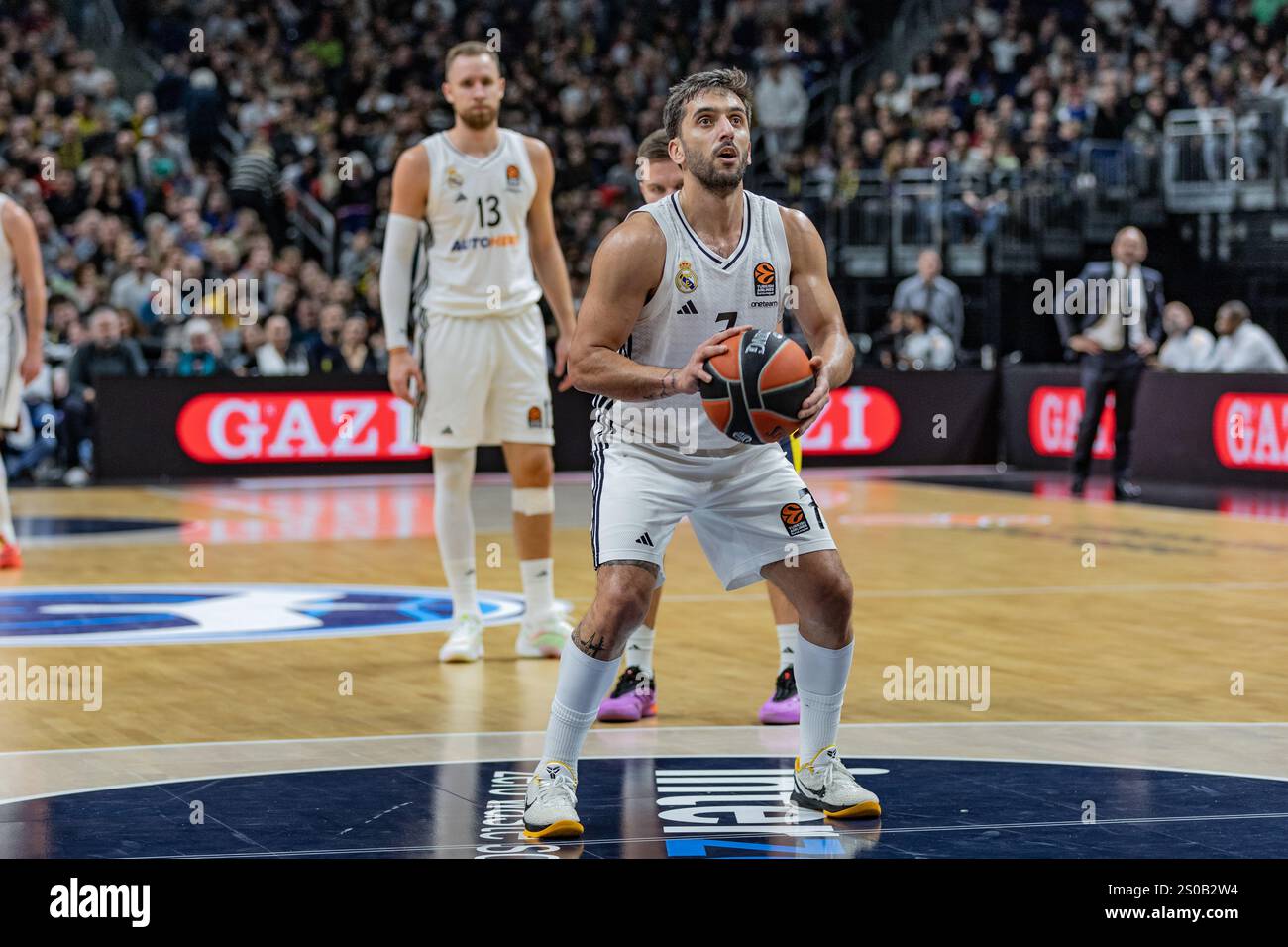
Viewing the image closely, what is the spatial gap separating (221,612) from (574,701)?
4786mm

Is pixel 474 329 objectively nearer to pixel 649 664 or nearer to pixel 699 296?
pixel 649 664

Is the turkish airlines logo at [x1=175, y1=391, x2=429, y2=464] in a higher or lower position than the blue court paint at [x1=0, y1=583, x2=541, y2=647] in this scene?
higher

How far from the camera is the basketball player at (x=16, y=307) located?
10.6 m

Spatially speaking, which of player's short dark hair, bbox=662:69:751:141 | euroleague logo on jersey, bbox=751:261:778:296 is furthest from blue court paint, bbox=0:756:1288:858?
player's short dark hair, bbox=662:69:751:141

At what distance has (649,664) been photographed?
23.0 ft

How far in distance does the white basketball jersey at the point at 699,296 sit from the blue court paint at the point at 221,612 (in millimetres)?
3832

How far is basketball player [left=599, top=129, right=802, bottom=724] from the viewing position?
6.79 m

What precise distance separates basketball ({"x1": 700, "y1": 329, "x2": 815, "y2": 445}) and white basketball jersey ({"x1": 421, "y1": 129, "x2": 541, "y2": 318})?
10.8 ft

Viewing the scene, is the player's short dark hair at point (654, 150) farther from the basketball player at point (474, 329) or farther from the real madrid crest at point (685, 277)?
the real madrid crest at point (685, 277)

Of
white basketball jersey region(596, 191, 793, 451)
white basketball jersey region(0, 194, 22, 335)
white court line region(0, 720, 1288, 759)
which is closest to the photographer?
white basketball jersey region(596, 191, 793, 451)

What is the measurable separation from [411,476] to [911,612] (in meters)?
9.36

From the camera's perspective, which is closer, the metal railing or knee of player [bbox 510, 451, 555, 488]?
knee of player [bbox 510, 451, 555, 488]

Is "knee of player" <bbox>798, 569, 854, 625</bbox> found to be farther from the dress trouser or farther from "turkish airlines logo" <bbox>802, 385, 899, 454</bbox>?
"turkish airlines logo" <bbox>802, 385, 899, 454</bbox>

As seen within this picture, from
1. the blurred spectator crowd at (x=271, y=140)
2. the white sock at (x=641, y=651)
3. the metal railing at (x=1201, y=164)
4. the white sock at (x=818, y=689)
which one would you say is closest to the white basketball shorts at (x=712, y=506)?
the white sock at (x=818, y=689)
